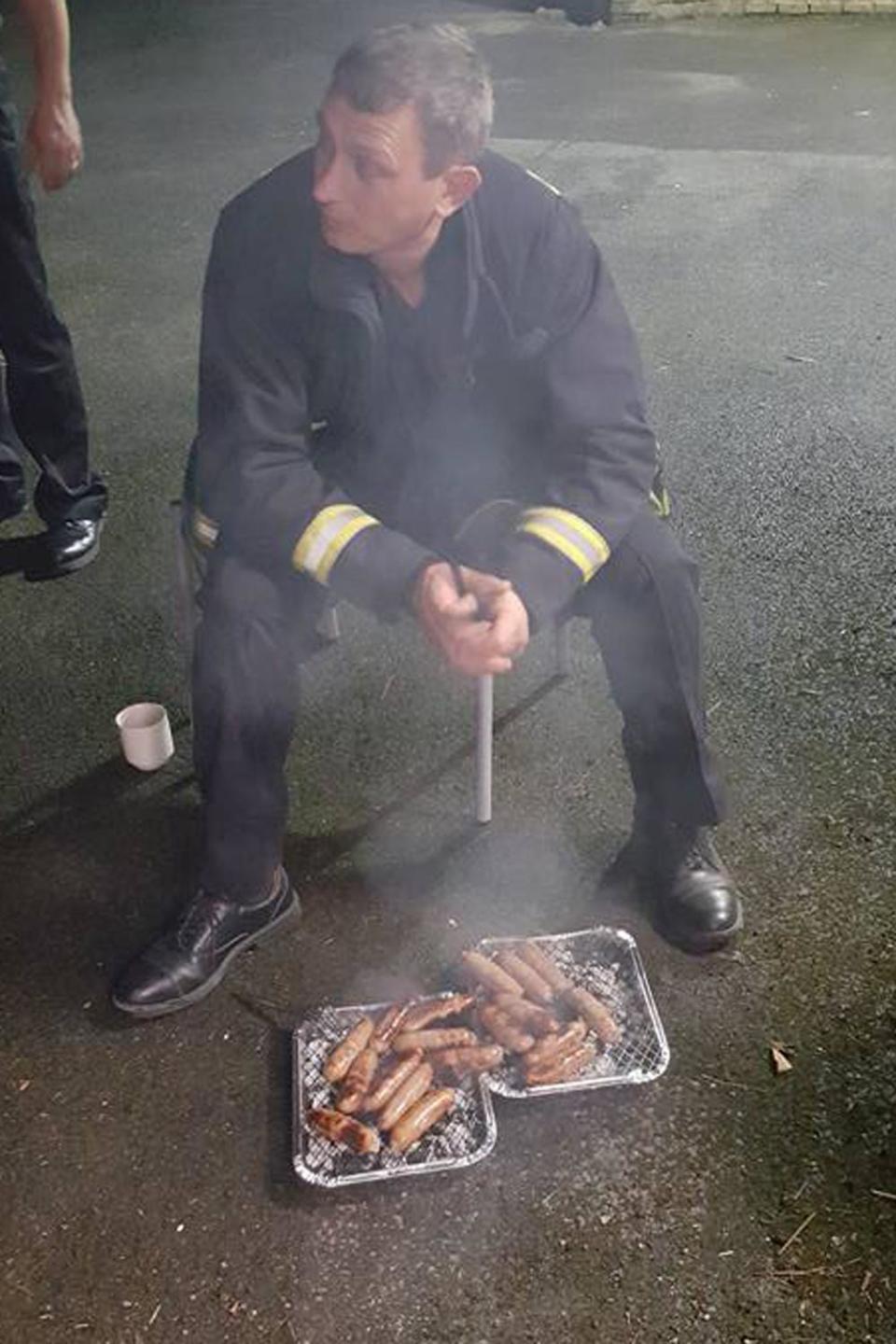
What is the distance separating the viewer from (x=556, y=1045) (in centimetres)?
244

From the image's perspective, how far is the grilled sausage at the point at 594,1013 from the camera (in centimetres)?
249

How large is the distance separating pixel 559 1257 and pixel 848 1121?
60 cm

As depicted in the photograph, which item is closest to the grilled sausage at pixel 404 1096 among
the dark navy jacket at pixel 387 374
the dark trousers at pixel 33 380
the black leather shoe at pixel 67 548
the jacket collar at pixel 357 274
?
the dark navy jacket at pixel 387 374

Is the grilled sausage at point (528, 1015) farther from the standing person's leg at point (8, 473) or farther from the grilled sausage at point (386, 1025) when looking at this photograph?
the standing person's leg at point (8, 473)

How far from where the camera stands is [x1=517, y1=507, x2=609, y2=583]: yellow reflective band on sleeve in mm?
2461

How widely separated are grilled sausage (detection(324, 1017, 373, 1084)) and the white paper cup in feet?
3.31

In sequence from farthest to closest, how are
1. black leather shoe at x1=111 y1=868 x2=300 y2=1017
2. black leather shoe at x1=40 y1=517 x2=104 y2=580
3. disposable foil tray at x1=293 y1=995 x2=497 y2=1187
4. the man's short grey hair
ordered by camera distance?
black leather shoe at x1=40 y1=517 x2=104 y2=580
black leather shoe at x1=111 y1=868 x2=300 y2=1017
disposable foil tray at x1=293 y1=995 x2=497 y2=1187
the man's short grey hair

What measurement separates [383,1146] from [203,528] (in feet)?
4.09

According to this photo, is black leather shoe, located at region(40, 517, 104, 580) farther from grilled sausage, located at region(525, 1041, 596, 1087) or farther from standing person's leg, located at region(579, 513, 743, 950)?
grilled sausage, located at region(525, 1041, 596, 1087)

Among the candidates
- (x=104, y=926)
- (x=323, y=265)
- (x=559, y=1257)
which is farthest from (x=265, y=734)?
(x=559, y=1257)

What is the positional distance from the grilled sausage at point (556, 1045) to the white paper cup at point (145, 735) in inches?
50.0

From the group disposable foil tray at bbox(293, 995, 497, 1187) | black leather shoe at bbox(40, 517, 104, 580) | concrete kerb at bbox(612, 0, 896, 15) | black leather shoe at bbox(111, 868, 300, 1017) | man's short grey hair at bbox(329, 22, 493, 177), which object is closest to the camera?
man's short grey hair at bbox(329, 22, 493, 177)

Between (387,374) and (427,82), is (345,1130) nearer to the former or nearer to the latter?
(387,374)

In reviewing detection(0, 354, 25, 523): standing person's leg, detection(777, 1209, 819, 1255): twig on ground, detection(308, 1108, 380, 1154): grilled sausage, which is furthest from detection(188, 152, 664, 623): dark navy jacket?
detection(0, 354, 25, 523): standing person's leg
